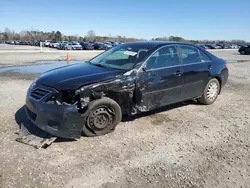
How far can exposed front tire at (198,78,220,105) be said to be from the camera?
573 cm

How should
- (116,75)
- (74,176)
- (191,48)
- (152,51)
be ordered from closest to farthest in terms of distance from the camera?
(74,176)
(116,75)
(152,51)
(191,48)

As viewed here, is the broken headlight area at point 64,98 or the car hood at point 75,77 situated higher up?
the car hood at point 75,77

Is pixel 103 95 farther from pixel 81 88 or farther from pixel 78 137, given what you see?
pixel 78 137

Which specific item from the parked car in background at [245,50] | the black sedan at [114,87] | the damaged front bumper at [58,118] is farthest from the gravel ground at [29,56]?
the parked car in background at [245,50]

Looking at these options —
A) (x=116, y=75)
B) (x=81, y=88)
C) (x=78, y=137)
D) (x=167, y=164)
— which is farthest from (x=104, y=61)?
(x=167, y=164)

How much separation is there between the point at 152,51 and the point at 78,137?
7.20 ft

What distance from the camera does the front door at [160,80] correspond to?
4289 mm

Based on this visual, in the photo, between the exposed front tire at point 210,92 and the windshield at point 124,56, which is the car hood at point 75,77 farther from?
the exposed front tire at point 210,92

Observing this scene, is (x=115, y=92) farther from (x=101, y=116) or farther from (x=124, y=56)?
(x=124, y=56)

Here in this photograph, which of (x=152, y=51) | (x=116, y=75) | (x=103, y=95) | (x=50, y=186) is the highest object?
(x=152, y=51)

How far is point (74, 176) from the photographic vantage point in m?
2.86

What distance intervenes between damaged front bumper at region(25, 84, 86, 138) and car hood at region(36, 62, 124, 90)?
0.20 meters

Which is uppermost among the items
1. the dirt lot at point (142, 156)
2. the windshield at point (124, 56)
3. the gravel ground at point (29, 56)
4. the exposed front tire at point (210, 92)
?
the windshield at point (124, 56)

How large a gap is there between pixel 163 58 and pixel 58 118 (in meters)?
2.43
